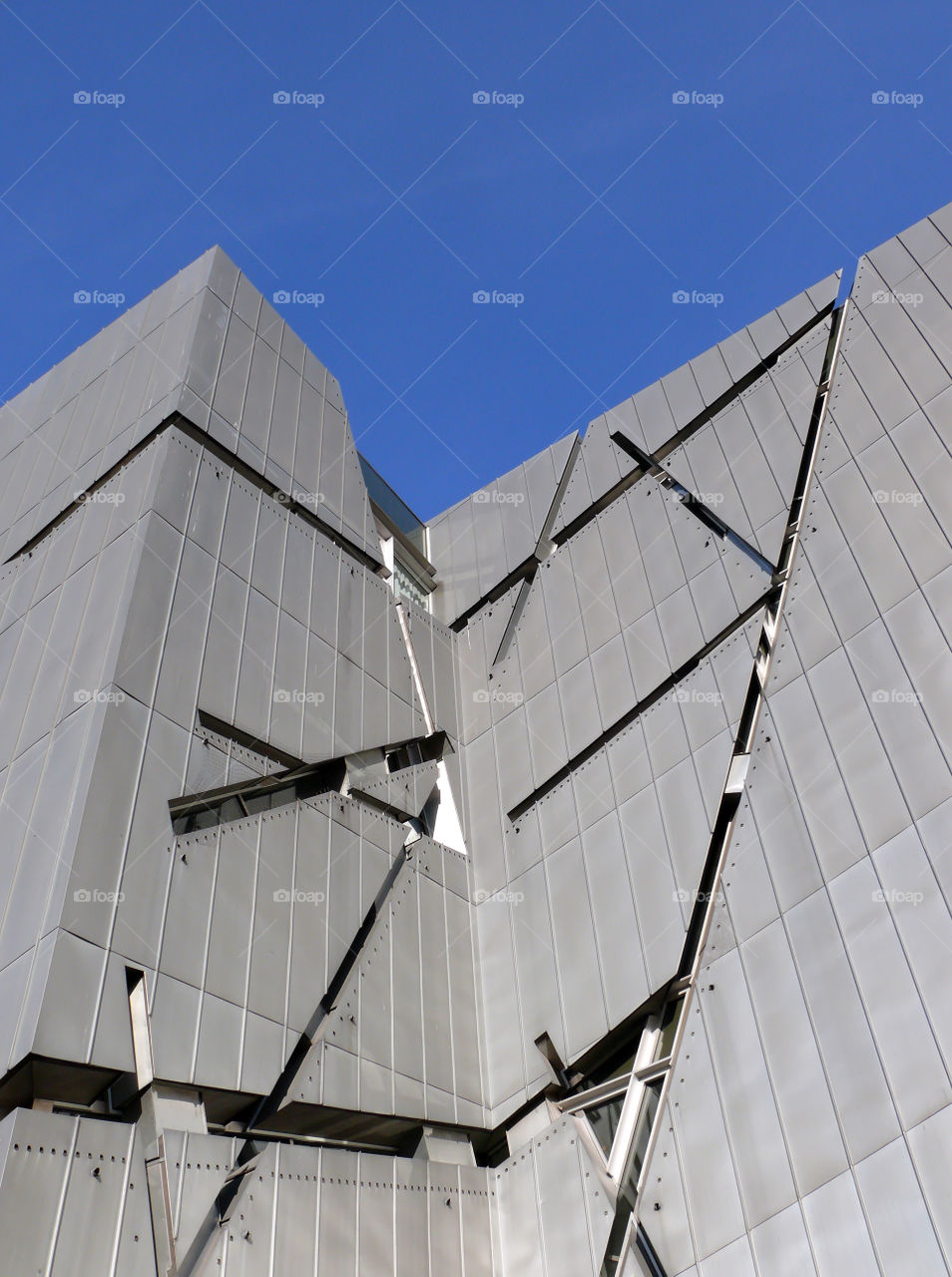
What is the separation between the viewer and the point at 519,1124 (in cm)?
809

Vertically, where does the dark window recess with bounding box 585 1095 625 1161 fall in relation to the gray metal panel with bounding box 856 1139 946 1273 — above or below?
above

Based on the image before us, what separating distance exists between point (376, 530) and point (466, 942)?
497 cm
